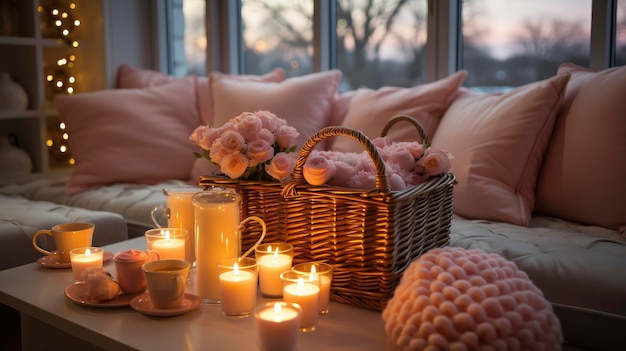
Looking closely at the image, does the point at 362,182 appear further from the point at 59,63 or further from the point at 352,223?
the point at 59,63

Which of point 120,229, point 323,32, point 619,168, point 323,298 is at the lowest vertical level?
point 120,229

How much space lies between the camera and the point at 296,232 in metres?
1.21

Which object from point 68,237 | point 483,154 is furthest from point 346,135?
point 483,154

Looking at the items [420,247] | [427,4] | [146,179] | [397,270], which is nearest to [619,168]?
[420,247]

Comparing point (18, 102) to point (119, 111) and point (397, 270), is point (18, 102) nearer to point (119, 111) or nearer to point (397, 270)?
point (119, 111)

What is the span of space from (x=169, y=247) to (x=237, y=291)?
0.27m

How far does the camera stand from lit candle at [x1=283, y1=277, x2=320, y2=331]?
1028mm

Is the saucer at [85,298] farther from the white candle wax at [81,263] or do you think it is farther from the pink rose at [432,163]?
the pink rose at [432,163]

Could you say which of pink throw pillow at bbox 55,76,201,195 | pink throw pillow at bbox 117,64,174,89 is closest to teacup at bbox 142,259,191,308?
pink throw pillow at bbox 55,76,201,195

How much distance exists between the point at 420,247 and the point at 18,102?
7.76 feet

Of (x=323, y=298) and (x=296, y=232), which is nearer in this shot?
(x=323, y=298)

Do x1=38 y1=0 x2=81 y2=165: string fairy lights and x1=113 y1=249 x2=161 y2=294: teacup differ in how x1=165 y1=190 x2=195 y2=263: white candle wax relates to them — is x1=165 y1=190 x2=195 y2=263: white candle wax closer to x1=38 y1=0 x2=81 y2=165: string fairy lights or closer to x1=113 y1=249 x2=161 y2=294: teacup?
x1=113 y1=249 x2=161 y2=294: teacup

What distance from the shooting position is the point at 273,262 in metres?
1.16

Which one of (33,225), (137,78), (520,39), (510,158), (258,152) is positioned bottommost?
(33,225)
